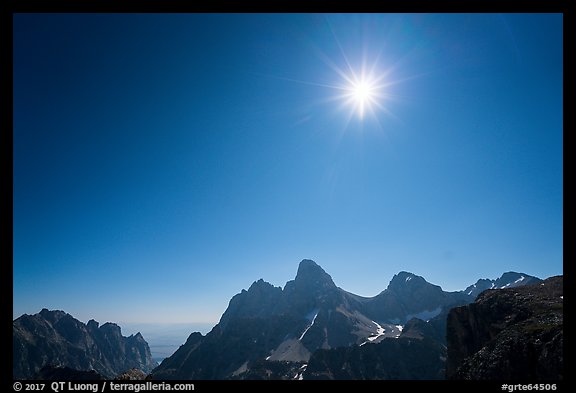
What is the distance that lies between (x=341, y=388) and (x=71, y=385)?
7318 millimetres

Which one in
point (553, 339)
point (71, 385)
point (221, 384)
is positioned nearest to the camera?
point (221, 384)

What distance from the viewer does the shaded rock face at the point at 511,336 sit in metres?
45.2

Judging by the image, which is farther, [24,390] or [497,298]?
[497,298]

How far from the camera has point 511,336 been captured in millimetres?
58219

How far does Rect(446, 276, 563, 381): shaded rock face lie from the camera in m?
45.2

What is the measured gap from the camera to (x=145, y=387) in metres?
9.76
